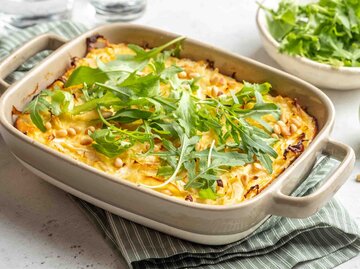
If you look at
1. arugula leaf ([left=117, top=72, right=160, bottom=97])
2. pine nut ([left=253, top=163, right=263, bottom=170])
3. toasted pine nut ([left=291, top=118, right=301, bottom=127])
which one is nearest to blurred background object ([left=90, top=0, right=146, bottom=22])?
arugula leaf ([left=117, top=72, right=160, bottom=97])

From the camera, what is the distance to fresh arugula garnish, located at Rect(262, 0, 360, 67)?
11.4 ft

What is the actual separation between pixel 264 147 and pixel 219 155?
174 millimetres

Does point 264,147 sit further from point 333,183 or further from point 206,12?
point 206,12

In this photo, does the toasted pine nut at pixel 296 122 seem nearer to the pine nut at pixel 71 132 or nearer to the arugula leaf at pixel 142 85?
the arugula leaf at pixel 142 85

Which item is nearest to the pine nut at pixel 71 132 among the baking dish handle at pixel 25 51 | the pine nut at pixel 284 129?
the baking dish handle at pixel 25 51

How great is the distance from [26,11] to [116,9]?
475 mm

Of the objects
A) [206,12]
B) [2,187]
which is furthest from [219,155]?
[206,12]

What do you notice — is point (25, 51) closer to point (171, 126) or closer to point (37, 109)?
point (37, 109)

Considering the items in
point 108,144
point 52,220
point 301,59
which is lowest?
point 52,220

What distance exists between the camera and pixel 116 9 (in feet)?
13.2

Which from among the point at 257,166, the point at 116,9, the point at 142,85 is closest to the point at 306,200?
the point at 257,166

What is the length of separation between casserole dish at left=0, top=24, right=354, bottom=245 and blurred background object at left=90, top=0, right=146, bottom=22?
3.02 ft

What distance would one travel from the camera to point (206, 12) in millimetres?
4191

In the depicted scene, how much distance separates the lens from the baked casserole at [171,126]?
8.68 feet
